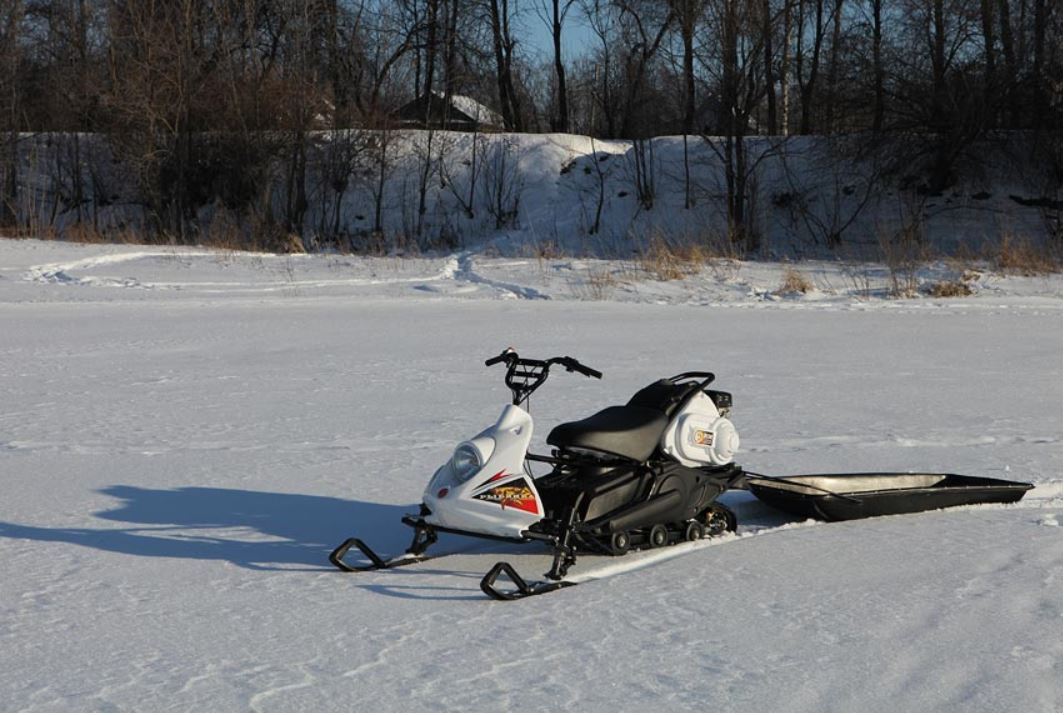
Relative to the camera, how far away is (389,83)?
33.8 meters

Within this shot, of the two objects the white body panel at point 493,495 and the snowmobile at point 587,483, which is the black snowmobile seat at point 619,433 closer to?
the snowmobile at point 587,483

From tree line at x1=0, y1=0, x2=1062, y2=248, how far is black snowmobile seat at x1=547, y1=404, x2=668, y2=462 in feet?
70.3

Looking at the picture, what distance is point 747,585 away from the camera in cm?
442

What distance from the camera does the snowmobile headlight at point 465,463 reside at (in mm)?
4457

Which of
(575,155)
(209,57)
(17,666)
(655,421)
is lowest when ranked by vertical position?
(17,666)

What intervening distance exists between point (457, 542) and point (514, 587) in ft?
2.14

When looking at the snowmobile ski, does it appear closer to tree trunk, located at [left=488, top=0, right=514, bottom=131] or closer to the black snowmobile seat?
the black snowmobile seat

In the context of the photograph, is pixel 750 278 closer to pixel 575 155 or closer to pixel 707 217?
pixel 707 217

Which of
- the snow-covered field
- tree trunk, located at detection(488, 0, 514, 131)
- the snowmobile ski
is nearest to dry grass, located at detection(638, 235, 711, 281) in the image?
the snow-covered field

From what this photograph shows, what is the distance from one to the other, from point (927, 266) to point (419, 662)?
1605 centimetres

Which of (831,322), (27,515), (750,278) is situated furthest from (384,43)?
(27,515)

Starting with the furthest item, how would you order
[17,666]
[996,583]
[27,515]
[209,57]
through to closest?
1. [209,57]
2. [27,515]
3. [996,583]
4. [17,666]

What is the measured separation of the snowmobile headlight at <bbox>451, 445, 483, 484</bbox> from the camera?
175 inches

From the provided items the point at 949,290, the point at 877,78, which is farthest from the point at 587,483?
the point at 877,78
